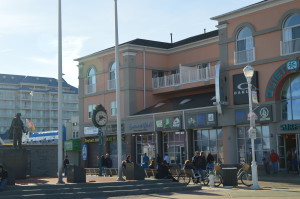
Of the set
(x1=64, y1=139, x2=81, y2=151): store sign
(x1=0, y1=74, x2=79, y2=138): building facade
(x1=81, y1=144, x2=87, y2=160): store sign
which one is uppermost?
(x1=0, y1=74, x2=79, y2=138): building facade

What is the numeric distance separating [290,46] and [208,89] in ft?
33.8

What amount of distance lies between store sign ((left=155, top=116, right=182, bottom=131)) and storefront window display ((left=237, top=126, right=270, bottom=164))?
5.51m

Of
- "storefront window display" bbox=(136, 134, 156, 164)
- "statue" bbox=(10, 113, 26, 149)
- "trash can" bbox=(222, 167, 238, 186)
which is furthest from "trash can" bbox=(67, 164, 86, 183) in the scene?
"storefront window display" bbox=(136, 134, 156, 164)

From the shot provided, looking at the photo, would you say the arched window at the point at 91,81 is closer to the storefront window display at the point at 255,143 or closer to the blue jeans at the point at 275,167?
the storefront window display at the point at 255,143

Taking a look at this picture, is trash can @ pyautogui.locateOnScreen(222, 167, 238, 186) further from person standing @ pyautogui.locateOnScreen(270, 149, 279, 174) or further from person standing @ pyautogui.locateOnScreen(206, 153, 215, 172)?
person standing @ pyautogui.locateOnScreen(270, 149, 279, 174)

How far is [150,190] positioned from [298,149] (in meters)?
14.8

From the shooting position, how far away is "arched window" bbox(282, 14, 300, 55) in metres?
31.6

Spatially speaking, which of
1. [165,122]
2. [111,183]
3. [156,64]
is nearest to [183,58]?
[156,64]

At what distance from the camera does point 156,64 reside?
151 feet

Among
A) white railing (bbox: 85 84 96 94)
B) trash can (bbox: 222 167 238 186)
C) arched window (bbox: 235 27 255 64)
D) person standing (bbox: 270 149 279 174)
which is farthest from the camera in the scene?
white railing (bbox: 85 84 96 94)

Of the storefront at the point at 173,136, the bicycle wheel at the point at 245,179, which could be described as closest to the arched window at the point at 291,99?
the bicycle wheel at the point at 245,179

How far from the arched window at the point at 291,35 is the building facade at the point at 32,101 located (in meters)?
99.3

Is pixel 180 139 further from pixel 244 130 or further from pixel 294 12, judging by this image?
pixel 294 12

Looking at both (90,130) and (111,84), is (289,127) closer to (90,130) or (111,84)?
(111,84)
